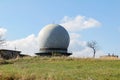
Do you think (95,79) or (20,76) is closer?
(95,79)

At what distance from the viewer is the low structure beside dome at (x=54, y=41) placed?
65.4 m

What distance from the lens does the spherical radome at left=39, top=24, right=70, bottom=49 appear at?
215ft

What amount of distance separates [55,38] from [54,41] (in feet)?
1.95

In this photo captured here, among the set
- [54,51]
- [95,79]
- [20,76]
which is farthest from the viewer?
[54,51]

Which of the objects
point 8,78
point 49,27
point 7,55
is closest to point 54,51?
point 49,27

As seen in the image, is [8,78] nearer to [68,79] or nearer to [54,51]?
[68,79]

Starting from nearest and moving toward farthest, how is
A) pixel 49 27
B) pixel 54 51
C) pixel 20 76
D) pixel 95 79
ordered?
1. pixel 95 79
2. pixel 20 76
3. pixel 54 51
4. pixel 49 27

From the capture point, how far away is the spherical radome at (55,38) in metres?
65.4

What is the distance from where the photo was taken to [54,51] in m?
64.6

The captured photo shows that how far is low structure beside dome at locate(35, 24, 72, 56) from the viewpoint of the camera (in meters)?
65.4

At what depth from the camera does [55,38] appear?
215ft

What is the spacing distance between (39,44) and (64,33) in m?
5.70

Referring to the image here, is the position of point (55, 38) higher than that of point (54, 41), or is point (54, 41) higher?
point (55, 38)

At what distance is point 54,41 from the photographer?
65562 mm
